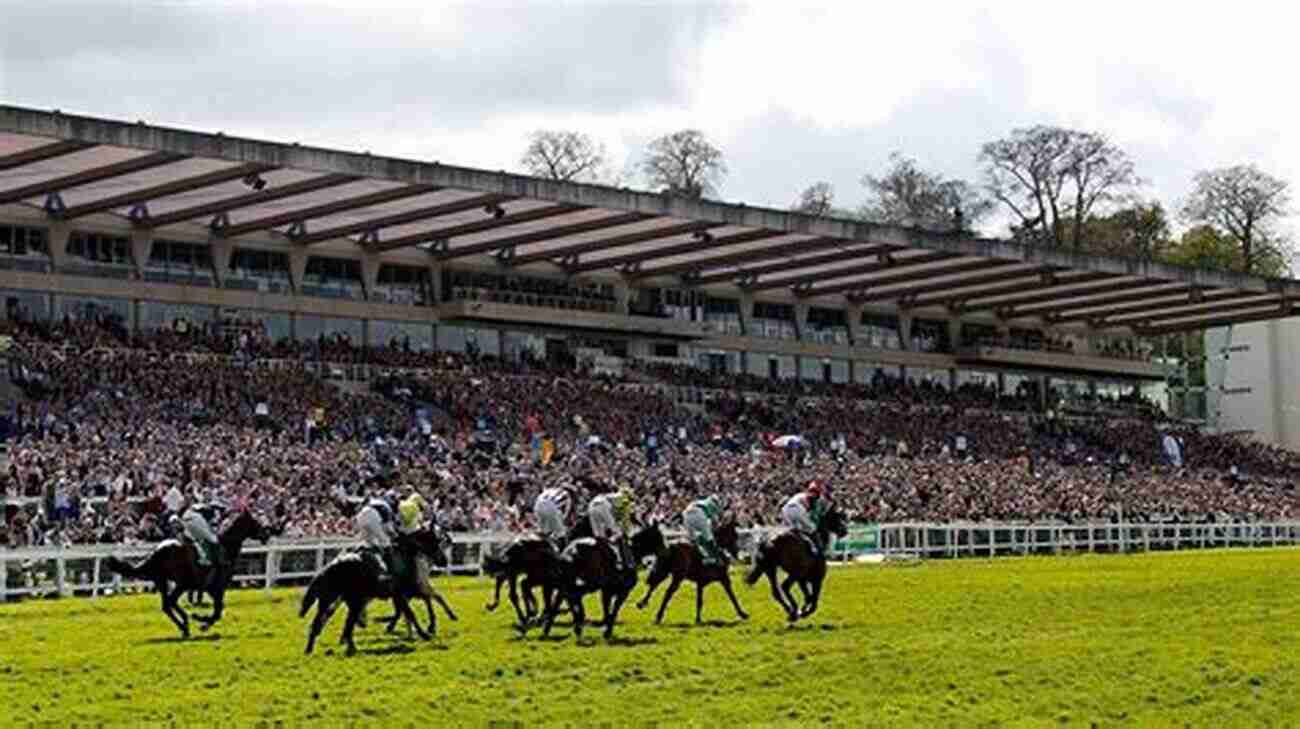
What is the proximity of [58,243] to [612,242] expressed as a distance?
57.1 feet

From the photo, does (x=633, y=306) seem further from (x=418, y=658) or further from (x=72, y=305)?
(x=418, y=658)

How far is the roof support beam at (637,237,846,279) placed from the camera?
66438 mm

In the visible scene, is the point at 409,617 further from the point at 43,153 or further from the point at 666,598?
the point at 43,153

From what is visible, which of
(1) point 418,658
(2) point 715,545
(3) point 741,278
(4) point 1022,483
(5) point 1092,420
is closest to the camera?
(1) point 418,658

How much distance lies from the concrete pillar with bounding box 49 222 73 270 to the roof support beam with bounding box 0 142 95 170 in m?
7.89

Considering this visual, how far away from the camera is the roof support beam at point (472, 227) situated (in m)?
58.2

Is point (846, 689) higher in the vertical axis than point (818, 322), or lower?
lower

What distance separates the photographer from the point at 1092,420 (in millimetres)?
84562

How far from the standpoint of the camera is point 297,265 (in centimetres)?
6162

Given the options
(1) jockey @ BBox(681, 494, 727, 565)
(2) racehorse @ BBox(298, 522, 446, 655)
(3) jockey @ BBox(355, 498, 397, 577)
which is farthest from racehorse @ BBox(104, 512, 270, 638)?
(1) jockey @ BBox(681, 494, 727, 565)

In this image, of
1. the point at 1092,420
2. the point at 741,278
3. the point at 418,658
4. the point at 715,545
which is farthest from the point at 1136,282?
the point at 418,658

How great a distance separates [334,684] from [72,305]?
135 feet

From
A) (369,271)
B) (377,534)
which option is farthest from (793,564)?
(369,271)

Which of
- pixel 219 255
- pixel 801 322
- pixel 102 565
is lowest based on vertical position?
pixel 102 565
